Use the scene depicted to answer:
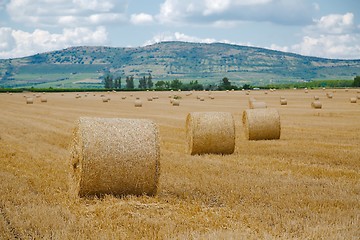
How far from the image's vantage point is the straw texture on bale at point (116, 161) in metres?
10.1

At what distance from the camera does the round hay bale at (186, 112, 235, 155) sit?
16656mm

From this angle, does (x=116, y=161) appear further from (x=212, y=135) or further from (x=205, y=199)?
(x=212, y=135)

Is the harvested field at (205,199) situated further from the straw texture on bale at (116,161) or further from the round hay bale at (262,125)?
the round hay bale at (262,125)

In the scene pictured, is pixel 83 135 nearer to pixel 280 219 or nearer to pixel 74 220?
pixel 74 220

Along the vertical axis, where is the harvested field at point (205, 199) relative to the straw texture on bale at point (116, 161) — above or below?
below

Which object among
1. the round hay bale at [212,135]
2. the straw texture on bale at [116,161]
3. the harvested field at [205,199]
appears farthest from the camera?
the round hay bale at [212,135]

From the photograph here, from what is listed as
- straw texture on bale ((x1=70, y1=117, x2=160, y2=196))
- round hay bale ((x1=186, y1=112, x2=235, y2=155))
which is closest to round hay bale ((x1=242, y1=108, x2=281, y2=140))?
round hay bale ((x1=186, y1=112, x2=235, y2=155))

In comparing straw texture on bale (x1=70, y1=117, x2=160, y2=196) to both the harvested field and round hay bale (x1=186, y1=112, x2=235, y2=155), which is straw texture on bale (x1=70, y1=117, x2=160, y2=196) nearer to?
the harvested field

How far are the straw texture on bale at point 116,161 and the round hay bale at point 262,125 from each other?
10.2m

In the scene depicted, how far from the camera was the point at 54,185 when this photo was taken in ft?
37.4

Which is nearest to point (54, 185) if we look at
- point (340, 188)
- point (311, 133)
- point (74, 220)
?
point (74, 220)

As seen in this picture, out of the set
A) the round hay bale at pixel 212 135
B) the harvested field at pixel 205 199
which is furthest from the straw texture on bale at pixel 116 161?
the round hay bale at pixel 212 135

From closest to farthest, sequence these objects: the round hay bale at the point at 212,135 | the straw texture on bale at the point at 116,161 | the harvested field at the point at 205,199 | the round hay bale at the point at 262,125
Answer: the harvested field at the point at 205,199 → the straw texture on bale at the point at 116,161 → the round hay bale at the point at 212,135 → the round hay bale at the point at 262,125

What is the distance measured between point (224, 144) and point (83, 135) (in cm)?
702
